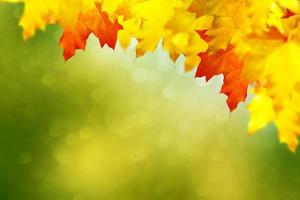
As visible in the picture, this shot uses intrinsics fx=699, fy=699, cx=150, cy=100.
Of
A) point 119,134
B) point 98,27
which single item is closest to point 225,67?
point 98,27

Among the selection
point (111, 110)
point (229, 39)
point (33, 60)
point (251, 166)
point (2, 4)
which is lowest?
point (251, 166)

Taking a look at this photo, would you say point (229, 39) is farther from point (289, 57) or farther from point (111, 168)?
point (111, 168)

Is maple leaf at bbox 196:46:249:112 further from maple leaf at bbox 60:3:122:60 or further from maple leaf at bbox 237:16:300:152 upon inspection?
maple leaf at bbox 60:3:122:60

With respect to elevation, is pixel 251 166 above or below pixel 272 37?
below

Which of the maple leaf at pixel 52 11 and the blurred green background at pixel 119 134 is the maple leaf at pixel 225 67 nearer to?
the maple leaf at pixel 52 11

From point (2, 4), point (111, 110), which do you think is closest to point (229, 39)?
point (111, 110)

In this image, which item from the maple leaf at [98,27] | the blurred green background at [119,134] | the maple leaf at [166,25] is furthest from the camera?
the blurred green background at [119,134]

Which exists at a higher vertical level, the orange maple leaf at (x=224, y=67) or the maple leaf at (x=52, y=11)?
the maple leaf at (x=52, y=11)

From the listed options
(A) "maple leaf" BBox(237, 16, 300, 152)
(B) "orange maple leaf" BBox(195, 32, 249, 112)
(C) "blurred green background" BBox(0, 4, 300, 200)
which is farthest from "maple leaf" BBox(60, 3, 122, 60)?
(C) "blurred green background" BBox(0, 4, 300, 200)

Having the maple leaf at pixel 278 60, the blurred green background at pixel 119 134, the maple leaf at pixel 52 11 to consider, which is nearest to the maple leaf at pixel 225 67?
the maple leaf at pixel 278 60
